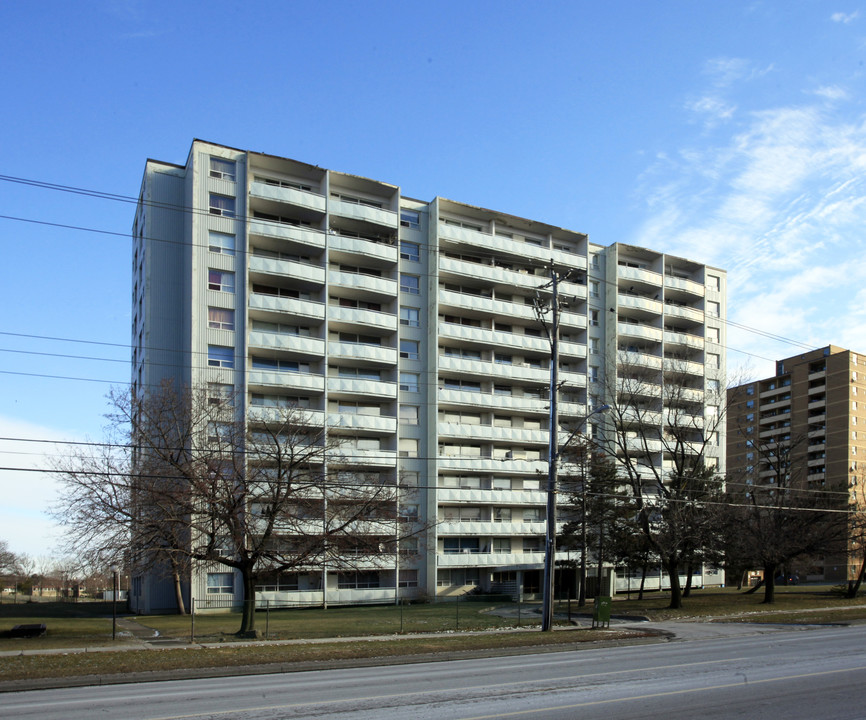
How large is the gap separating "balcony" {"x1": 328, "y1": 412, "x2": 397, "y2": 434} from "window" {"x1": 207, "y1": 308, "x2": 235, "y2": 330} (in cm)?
912

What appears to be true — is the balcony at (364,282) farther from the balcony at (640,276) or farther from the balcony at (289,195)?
the balcony at (640,276)

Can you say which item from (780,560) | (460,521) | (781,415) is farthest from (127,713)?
(781,415)

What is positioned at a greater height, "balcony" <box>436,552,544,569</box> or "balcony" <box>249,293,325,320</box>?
"balcony" <box>249,293,325,320</box>

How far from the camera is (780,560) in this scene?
4259 cm

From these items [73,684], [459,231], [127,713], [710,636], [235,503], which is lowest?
[710,636]

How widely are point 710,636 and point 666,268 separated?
181 ft

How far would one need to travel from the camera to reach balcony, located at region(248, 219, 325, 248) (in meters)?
51.2

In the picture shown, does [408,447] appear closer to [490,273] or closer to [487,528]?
[487,528]

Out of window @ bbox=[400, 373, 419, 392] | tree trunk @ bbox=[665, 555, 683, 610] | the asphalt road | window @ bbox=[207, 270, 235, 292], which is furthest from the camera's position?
window @ bbox=[400, 373, 419, 392]

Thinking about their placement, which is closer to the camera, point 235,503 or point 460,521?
point 235,503

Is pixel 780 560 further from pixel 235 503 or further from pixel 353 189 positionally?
pixel 353 189

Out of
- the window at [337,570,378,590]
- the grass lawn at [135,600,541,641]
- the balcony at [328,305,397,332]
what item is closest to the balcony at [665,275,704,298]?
the balcony at [328,305,397,332]

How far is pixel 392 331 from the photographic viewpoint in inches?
2216

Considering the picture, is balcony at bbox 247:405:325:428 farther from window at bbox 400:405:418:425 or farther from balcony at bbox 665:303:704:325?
balcony at bbox 665:303:704:325
